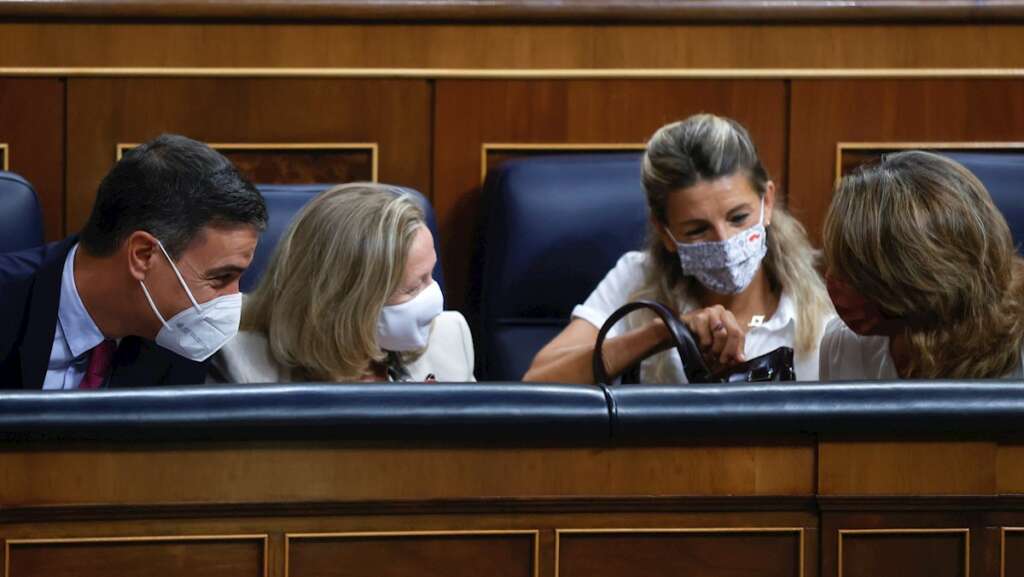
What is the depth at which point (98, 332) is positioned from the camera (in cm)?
206

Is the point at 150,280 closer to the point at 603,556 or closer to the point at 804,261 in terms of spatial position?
the point at 603,556

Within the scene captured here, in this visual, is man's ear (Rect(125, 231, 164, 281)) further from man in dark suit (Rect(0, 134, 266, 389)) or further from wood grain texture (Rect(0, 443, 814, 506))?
wood grain texture (Rect(0, 443, 814, 506))

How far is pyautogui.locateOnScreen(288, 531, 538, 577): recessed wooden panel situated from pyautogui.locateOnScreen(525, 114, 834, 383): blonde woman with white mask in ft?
3.49

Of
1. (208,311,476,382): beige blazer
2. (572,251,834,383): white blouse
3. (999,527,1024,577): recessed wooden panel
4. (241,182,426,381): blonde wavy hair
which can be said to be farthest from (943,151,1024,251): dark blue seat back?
(999,527,1024,577): recessed wooden panel

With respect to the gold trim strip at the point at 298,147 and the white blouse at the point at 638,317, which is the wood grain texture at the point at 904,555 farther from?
the gold trim strip at the point at 298,147

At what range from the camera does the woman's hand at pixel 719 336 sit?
2.29 metres

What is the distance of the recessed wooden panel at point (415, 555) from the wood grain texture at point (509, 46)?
168cm

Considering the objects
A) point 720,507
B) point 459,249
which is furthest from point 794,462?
point 459,249

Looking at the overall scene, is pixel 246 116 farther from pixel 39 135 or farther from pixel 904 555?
pixel 904 555

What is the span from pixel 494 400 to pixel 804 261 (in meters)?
1.33

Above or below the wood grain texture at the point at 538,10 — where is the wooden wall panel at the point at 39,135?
below

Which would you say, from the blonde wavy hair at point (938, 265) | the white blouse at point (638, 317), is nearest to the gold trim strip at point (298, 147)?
the white blouse at point (638, 317)

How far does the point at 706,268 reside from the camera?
2.56 m

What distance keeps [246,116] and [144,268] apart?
927 millimetres
